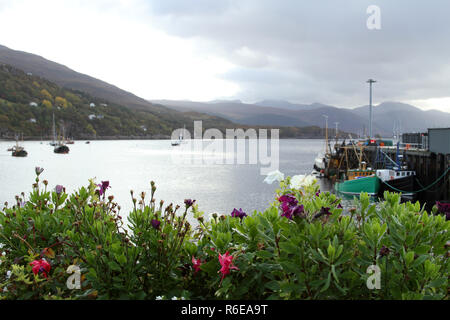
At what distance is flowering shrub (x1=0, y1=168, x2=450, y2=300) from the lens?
2.21 meters

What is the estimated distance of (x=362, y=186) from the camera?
37.2 meters

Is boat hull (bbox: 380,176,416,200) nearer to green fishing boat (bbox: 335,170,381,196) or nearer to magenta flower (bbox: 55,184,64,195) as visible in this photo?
green fishing boat (bbox: 335,170,381,196)

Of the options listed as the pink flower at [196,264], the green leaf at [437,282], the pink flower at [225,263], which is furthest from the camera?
the pink flower at [196,264]

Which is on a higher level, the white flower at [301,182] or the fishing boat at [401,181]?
the white flower at [301,182]

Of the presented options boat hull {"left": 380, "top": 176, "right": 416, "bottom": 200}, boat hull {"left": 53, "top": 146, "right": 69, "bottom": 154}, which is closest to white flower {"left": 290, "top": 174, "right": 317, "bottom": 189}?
boat hull {"left": 380, "top": 176, "right": 416, "bottom": 200}

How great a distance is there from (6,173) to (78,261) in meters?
74.2

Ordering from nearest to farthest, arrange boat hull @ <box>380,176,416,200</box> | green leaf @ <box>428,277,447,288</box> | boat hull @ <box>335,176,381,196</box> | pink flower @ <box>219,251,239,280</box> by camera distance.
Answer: green leaf @ <box>428,277,447,288</box> → pink flower @ <box>219,251,239,280</box> → boat hull @ <box>380,176,416,200</box> → boat hull @ <box>335,176,381,196</box>

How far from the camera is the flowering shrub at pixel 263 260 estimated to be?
2.21 metres

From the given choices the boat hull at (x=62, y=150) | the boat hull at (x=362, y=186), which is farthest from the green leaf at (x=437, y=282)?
the boat hull at (x=62, y=150)

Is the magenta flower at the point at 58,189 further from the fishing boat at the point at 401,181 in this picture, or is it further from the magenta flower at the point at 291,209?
the fishing boat at the point at 401,181

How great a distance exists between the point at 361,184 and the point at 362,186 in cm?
23

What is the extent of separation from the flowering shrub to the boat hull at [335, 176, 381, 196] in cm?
3506
